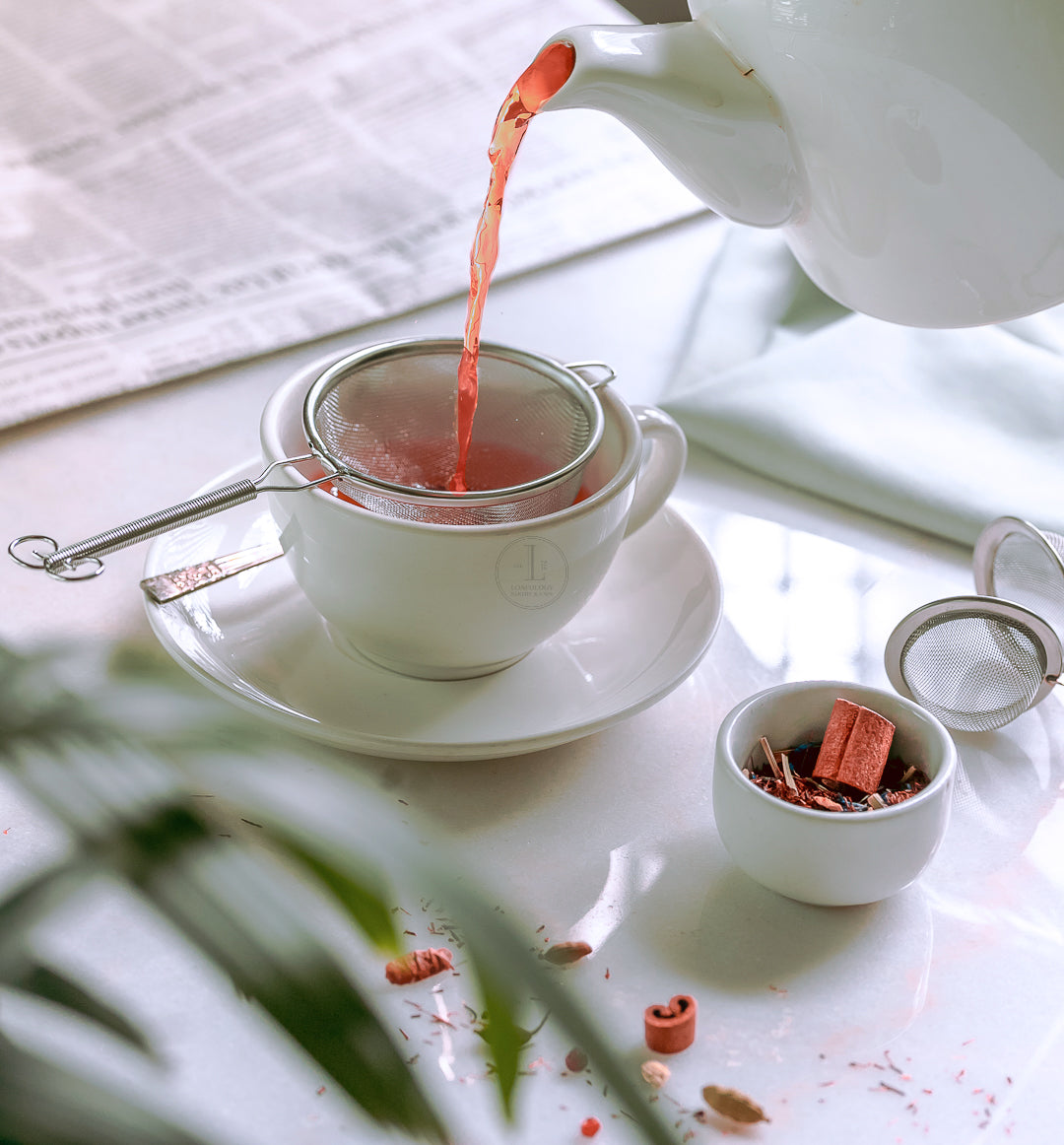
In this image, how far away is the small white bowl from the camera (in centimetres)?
45

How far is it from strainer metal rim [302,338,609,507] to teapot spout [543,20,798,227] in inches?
5.5

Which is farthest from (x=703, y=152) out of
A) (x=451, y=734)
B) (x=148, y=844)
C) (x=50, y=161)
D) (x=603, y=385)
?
(x=50, y=161)

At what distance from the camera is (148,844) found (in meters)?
0.23

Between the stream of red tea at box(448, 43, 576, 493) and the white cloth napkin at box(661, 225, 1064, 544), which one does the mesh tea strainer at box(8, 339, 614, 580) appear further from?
the white cloth napkin at box(661, 225, 1064, 544)

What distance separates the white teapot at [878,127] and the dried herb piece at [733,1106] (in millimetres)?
309

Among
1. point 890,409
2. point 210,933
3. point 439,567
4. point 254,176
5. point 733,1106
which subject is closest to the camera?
point 210,933

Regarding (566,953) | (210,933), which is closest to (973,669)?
(566,953)

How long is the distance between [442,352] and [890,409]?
34 centimetres

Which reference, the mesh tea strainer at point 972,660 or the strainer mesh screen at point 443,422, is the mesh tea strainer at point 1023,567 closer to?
the mesh tea strainer at point 972,660

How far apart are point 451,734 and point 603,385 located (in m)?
0.20

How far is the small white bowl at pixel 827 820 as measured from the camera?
448 millimetres

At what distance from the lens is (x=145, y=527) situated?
18.0 inches

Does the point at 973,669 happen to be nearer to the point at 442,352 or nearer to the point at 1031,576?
the point at 1031,576

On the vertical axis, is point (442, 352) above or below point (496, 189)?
below
